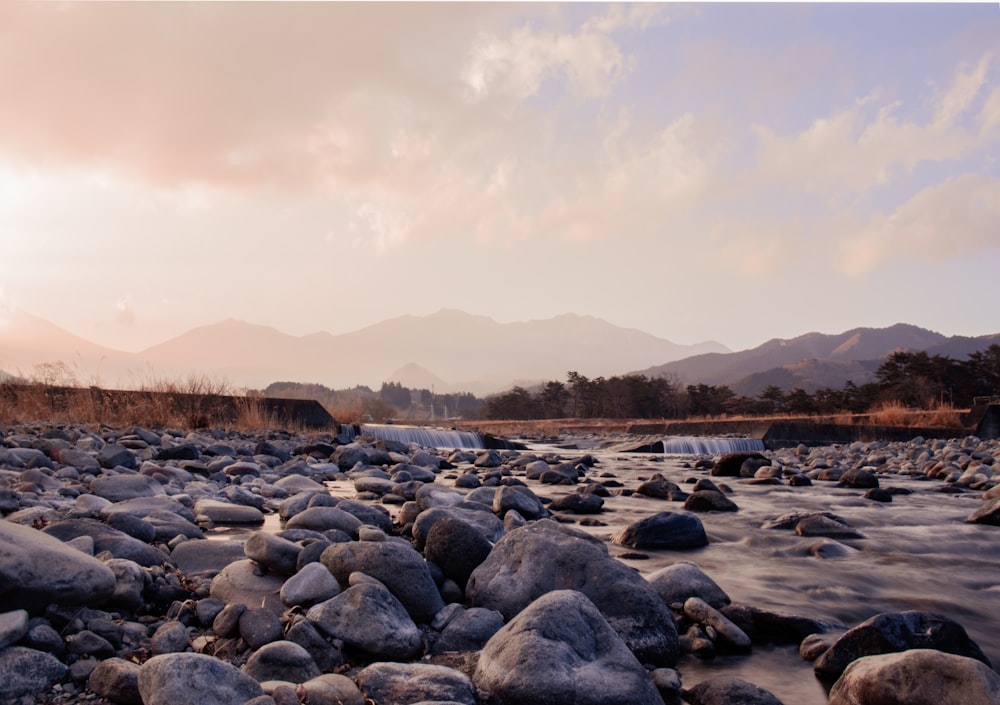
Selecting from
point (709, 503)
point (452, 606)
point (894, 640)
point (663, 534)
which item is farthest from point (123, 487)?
point (709, 503)

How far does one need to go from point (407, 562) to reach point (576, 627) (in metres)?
0.87

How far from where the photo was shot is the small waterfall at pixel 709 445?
20859 millimetres

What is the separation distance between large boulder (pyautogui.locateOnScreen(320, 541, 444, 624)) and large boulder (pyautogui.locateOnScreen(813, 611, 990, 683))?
4.99 ft

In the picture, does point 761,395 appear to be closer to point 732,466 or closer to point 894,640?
point 732,466

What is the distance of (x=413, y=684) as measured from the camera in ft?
6.86

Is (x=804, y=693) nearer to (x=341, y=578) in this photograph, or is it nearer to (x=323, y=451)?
(x=341, y=578)

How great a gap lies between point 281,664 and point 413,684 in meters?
0.42

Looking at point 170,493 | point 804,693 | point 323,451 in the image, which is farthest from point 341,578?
point 323,451

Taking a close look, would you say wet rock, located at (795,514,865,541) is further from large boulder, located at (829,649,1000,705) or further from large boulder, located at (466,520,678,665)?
large boulder, located at (829,649,1000,705)

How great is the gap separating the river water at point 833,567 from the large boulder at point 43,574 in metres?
2.09

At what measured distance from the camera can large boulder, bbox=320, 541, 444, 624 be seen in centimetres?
274

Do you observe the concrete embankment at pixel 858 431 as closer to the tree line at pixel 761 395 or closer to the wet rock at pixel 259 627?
the tree line at pixel 761 395

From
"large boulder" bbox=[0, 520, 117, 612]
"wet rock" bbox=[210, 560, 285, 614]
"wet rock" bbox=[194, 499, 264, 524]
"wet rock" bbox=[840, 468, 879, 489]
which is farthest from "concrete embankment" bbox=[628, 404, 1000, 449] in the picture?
"large boulder" bbox=[0, 520, 117, 612]

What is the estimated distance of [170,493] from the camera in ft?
16.6
